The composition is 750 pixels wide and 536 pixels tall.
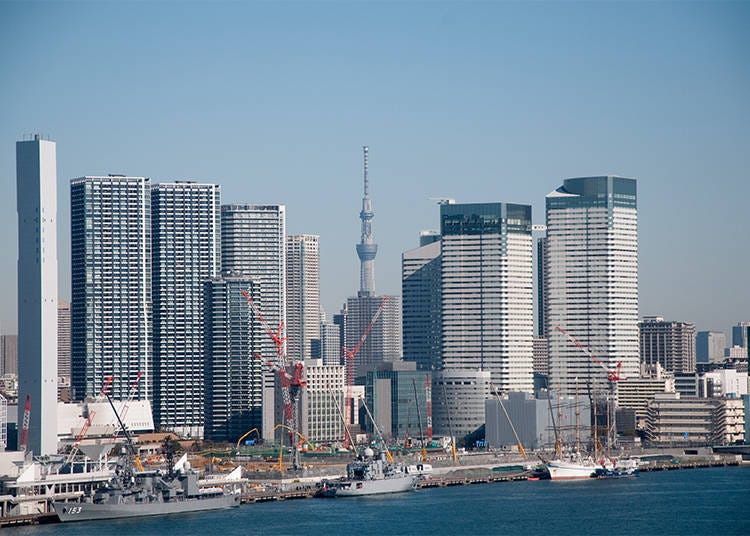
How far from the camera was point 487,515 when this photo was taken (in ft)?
251

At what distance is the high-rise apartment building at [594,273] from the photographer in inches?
6457

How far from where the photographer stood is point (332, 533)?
6900 cm

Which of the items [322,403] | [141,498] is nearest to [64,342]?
[322,403]

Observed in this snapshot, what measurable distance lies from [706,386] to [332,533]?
111848 mm

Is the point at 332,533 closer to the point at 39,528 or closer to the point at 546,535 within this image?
the point at 546,535

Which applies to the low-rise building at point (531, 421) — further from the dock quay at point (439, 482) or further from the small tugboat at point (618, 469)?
the small tugboat at point (618, 469)

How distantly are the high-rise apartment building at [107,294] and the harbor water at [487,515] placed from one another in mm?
60771

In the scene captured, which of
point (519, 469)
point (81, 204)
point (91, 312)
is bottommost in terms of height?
point (519, 469)

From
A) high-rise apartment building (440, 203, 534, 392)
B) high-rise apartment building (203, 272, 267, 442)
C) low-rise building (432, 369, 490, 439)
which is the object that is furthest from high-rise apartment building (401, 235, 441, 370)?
high-rise apartment building (203, 272, 267, 442)

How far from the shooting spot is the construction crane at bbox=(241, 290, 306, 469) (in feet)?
375

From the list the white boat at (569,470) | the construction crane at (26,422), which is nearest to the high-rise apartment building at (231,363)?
the construction crane at (26,422)

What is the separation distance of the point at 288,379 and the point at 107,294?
3115 cm

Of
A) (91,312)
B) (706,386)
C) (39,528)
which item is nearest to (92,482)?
(39,528)

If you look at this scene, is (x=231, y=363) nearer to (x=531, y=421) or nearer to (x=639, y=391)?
(x=531, y=421)
